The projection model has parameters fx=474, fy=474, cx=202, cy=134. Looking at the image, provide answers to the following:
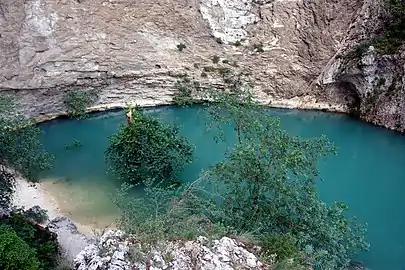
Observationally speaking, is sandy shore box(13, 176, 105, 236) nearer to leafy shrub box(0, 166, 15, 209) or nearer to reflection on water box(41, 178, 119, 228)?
reflection on water box(41, 178, 119, 228)

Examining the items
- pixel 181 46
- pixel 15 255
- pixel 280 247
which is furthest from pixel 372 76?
pixel 15 255

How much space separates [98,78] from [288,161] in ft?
42.8

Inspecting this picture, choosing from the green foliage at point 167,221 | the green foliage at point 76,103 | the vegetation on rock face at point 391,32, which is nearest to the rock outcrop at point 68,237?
the green foliage at point 167,221

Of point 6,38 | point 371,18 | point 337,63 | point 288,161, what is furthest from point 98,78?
point 288,161

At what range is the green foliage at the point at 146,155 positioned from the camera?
1428cm

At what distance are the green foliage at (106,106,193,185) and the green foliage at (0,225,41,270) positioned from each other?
570cm

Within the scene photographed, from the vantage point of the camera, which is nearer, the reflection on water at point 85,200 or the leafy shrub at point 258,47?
the reflection on water at point 85,200

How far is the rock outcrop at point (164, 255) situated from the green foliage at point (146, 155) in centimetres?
722

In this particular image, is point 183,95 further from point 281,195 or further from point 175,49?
point 281,195

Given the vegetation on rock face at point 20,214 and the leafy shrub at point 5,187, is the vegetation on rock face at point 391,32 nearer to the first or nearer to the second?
the vegetation on rock face at point 20,214

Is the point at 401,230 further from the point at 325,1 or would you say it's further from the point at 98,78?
the point at 98,78

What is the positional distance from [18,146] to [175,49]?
381 inches

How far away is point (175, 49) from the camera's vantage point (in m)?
20.5

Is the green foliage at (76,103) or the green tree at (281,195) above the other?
the green tree at (281,195)
